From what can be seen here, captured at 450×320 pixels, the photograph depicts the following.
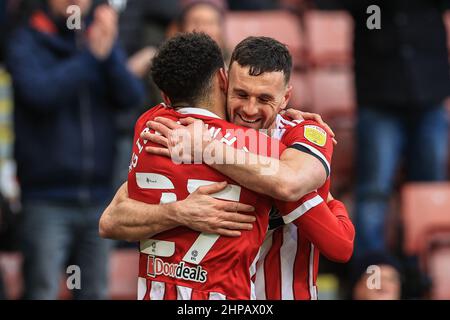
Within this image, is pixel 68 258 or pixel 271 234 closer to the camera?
pixel 271 234

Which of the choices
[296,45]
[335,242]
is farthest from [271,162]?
[296,45]

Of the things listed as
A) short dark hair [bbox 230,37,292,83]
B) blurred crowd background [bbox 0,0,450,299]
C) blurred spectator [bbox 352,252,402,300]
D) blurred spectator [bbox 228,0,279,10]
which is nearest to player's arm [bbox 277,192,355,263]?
short dark hair [bbox 230,37,292,83]

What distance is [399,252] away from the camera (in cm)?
726

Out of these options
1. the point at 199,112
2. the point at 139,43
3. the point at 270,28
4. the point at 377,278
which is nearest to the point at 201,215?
the point at 199,112

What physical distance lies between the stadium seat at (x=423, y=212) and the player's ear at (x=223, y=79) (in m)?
3.47

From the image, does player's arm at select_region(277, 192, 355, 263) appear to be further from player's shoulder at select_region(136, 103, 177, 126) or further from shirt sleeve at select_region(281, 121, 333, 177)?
player's shoulder at select_region(136, 103, 177, 126)

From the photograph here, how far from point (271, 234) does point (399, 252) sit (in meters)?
3.30

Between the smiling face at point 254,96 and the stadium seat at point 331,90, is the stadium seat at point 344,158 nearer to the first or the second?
the stadium seat at point 331,90

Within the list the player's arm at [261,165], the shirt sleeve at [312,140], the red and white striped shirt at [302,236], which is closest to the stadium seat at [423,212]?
the red and white striped shirt at [302,236]

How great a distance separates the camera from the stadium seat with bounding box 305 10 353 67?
8578 mm

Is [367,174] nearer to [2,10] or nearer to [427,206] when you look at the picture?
[427,206]

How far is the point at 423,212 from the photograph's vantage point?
7.14 m

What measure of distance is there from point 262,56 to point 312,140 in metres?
0.39

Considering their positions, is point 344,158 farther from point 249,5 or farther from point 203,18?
point 249,5
